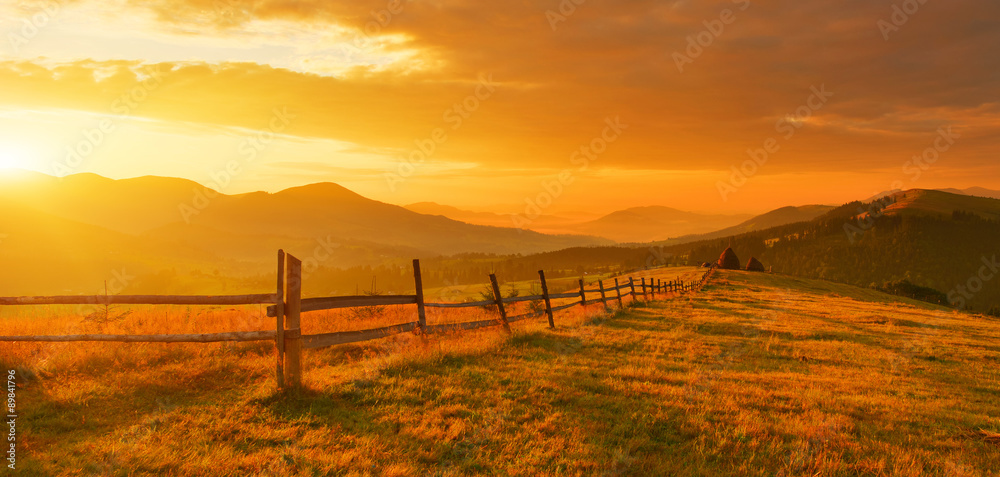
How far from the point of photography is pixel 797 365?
13242 mm

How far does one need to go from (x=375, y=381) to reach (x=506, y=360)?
326cm

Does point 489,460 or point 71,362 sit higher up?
point 71,362

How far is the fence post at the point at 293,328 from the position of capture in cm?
816

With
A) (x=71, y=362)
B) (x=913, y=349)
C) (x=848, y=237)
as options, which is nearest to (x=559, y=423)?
(x=71, y=362)

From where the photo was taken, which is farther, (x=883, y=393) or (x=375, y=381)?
(x=883, y=393)

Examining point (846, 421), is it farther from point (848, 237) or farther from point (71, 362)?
point (848, 237)

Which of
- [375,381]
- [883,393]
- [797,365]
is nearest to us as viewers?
[375,381]

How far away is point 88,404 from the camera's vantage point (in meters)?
7.36

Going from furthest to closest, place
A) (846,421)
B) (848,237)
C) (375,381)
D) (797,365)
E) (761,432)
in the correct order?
(848,237), (797,365), (375,381), (846,421), (761,432)

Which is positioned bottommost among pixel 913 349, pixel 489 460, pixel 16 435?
pixel 913 349
